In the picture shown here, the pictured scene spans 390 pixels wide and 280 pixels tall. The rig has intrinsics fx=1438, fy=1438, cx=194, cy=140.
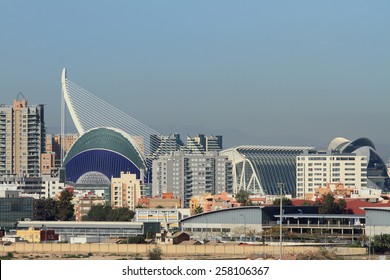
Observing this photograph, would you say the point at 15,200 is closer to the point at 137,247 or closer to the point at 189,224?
the point at 189,224

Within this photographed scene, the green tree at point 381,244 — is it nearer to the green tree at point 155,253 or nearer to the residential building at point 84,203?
the green tree at point 155,253

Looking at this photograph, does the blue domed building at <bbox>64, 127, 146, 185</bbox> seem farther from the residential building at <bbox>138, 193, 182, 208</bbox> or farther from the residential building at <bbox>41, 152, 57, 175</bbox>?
the residential building at <bbox>138, 193, 182, 208</bbox>

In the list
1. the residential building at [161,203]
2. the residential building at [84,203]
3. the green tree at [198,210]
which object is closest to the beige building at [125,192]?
the residential building at [161,203]

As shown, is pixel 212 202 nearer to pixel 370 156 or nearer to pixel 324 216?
pixel 324 216

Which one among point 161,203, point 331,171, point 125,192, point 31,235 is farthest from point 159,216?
point 331,171

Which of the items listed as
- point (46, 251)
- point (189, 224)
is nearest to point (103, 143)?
point (189, 224)
